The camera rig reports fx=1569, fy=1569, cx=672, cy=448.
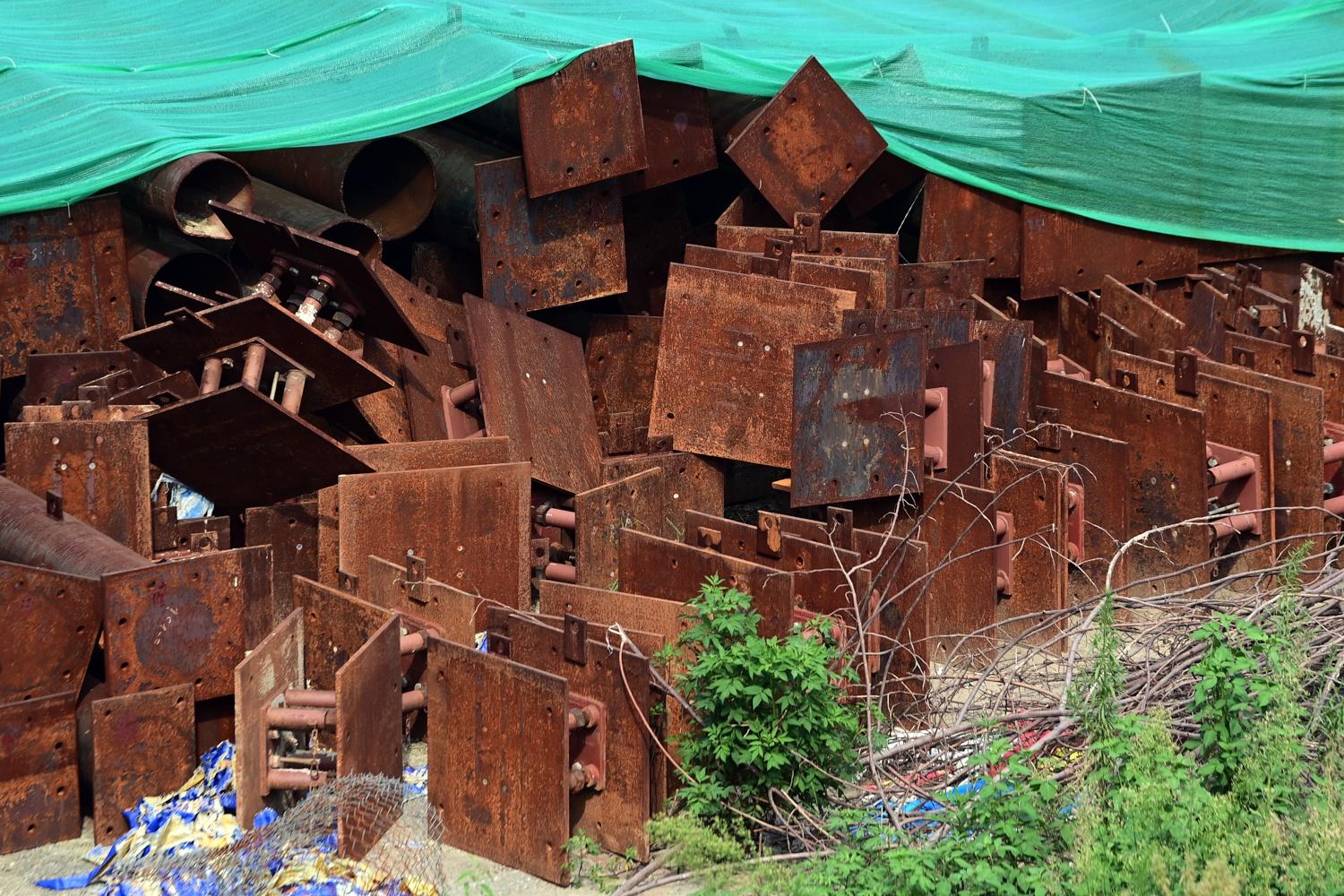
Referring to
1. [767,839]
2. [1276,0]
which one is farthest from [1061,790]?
[1276,0]

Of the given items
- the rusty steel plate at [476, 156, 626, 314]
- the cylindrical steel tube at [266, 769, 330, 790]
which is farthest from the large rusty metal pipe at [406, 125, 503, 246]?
the cylindrical steel tube at [266, 769, 330, 790]

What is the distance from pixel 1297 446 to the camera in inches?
266

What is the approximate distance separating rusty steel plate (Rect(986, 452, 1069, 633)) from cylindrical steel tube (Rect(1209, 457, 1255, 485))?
0.84 m

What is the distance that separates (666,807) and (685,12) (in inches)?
239

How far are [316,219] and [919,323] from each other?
286 cm

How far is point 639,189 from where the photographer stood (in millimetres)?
8156

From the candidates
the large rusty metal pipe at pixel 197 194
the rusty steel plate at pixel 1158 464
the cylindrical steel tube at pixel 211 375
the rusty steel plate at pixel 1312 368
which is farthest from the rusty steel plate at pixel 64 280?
the rusty steel plate at pixel 1312 368

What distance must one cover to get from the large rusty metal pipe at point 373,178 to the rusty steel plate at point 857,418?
99.8 inches

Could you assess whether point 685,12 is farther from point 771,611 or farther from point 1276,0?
point 771,611

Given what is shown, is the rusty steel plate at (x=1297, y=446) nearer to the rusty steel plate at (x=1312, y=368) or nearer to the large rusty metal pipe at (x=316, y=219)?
the rusty steel plate at (x=1312, y=368)

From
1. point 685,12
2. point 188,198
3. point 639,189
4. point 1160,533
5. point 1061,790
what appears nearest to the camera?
point 1061,790

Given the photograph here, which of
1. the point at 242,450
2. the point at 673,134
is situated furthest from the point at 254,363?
the point at 673,134

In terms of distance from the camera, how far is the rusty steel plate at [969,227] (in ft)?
28.5

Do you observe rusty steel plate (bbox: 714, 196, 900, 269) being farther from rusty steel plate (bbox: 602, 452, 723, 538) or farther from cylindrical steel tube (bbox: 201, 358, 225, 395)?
cylindrical steel tube (bbox: 201, 358, 225, 395)
